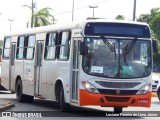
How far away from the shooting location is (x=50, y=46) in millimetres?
20625

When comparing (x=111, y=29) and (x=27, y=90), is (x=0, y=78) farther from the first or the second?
(x=111, y=29)

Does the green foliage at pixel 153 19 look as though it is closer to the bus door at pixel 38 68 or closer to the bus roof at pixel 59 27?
the bus roof at pixel 59 27

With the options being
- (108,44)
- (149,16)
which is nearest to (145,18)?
(149,16)

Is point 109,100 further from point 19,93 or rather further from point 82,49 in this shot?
point 19,93

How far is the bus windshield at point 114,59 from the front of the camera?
56.7ft

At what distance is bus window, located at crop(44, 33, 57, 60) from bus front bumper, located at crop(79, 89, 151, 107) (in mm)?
3438

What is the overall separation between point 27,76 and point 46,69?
248 cm

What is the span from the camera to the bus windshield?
17.3 m

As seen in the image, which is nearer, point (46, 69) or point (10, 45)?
point (46, 69)

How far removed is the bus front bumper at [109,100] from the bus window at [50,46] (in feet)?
11.3

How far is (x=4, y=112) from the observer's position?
18.3 meters

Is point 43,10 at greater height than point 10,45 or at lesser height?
greater

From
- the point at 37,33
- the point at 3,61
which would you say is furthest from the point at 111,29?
the point at 3,61

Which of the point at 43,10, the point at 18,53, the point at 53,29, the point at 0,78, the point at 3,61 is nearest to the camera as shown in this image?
the point at 53,29
